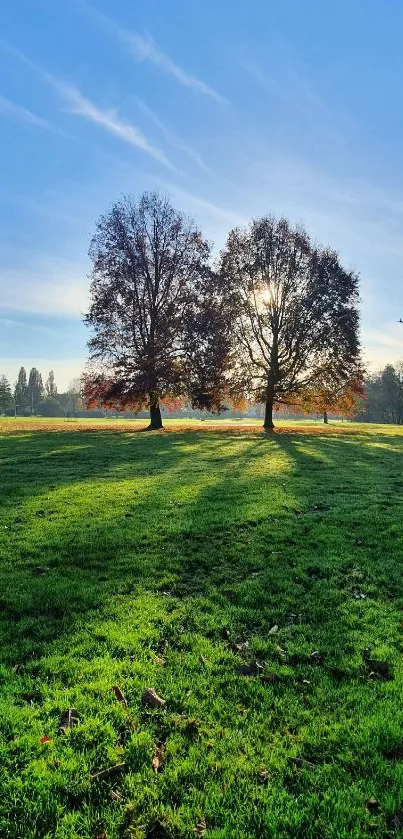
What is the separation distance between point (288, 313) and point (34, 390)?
4865 inches

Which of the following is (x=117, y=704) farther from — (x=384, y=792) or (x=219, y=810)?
(x=384, y=792)

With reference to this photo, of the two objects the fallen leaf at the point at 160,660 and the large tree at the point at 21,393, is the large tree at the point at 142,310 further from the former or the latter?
the large tree at the point at 21,393

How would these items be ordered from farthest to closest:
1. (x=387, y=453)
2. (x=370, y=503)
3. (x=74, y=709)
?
(x=387, y=453)
(x=370, y=503)
(x=74, y=709)

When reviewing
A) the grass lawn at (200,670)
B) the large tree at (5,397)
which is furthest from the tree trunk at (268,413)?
the large tree at (5,397)

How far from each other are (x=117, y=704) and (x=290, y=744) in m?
1.62

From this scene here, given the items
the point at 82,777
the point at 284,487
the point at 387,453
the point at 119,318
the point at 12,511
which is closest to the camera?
the point at 82,777

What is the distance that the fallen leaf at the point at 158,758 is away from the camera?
372cm

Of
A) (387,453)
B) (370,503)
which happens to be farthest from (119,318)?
(370,503)

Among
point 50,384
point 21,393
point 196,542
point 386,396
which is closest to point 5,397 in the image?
point 21,393

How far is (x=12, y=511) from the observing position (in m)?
11.0

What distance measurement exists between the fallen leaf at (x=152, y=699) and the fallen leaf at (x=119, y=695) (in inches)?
7.3

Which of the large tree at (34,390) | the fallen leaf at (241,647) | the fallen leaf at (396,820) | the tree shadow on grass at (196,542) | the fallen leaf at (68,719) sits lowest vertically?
the fallen leaf at (396,820)


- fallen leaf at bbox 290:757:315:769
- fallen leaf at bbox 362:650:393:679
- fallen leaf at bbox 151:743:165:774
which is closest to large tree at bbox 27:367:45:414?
fallen leaf at bbox 362:650:393:679

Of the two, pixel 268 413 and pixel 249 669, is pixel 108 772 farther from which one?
pixel 268 413
